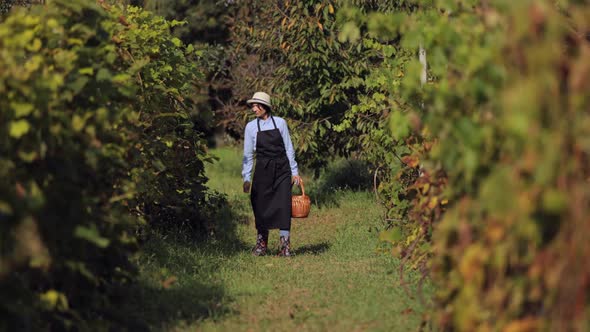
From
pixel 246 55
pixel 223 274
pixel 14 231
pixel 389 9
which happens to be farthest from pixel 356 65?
pixel 14 231

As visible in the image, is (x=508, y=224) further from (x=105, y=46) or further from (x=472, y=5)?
(x=105, y=46)

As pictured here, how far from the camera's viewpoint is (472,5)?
5906 mm

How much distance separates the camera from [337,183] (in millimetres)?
17875

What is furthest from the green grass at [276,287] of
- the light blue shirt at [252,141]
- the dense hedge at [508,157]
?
the dense hedge at [508,157]

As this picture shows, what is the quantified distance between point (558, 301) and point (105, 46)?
3492 mm

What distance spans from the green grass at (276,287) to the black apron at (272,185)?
1.40 ft

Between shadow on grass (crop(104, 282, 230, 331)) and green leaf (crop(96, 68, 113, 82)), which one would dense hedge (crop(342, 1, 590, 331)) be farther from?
shadow on grass (crop(104, 282, 230, 331))

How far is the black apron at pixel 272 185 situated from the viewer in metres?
10.8

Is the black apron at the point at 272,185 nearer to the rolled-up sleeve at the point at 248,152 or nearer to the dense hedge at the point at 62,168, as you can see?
the rolled-up sleeve at the point at 248,152

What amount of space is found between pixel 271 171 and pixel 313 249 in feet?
4.52

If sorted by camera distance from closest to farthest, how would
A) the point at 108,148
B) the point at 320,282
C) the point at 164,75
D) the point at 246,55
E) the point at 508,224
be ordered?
1. the point at 508,224
2. the point at 108,148
3. the point at 320,282
4. the point at 164,75
5. the point at 246,55

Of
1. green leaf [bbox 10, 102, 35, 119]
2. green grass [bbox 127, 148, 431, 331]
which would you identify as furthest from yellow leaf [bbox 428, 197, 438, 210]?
green leaf [bbox 10, 102, 35, 119]

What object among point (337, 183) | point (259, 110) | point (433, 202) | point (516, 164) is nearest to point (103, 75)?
point (433, 202)

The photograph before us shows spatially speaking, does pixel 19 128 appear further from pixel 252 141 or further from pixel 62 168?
pixel 252 141
